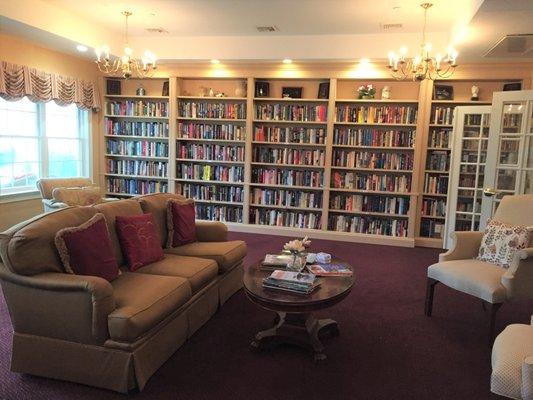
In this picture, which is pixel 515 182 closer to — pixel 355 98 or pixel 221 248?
pixel 355 98

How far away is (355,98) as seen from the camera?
588 centimetres

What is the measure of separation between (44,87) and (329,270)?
14.6 ft

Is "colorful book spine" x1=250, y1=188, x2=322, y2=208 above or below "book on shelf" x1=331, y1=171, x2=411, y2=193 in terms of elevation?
below

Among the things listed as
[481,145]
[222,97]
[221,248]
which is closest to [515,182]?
[481,145]

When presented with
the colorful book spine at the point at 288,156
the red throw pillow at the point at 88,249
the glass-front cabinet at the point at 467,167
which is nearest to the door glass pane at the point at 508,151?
the glass-front cabinet at the point at 467,167

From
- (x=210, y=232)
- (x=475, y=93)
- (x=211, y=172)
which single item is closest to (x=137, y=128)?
(x=211, y=172)

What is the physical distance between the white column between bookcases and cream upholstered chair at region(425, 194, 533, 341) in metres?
2.69

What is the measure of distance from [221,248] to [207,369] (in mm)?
1164

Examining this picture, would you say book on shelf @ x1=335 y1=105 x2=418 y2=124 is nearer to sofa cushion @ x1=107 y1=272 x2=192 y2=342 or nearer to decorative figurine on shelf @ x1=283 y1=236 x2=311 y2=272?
decorative figurine on shelf @ x1=283 y1=236 x2=311 y2=272

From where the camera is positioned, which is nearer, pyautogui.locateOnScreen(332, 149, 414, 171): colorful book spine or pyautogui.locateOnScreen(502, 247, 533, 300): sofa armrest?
pyautogui.locateOnScreen(502, 247, 533, 300): sofa armrest

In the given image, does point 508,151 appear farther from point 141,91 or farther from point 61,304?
point 141,91

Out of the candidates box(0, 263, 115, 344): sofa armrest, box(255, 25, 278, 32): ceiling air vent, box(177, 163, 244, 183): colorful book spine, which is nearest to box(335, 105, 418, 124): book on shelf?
box(255, 25, 278, 32): ceiling air vent

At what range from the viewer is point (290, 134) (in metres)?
6.07

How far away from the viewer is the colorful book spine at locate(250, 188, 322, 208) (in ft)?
20.1
